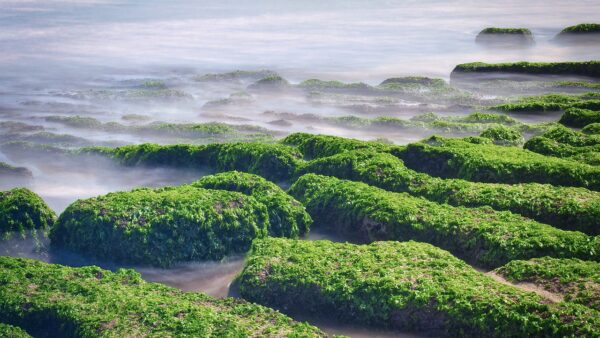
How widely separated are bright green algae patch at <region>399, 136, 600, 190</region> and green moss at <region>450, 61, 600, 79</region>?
37.9ft

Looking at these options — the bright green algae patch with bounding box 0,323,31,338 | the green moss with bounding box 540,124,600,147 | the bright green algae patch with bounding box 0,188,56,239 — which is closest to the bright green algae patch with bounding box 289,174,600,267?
the bright green algae patch with bounding box 0,188,56,239

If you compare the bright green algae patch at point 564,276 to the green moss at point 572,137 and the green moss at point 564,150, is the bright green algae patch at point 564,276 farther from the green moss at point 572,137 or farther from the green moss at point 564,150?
the green moss at point 572,137

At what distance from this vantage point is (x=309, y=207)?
11008 mm

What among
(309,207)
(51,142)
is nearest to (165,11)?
(51,142)

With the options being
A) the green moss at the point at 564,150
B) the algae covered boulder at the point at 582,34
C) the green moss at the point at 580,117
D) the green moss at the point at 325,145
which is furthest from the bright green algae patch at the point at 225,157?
the algae covered boulder at the point at 582,34

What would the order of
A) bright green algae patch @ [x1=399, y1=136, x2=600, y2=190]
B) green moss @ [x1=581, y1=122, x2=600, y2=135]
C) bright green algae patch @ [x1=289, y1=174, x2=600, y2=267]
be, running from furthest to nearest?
green moss @ [x1=581, y1=122, x2=600, y2=135] → bright green algae patch @ [x1=399, y1=136, x2=600, y2=190] → bright green algae patch @ [x1=289, y1=174, x2=600, y2=267]

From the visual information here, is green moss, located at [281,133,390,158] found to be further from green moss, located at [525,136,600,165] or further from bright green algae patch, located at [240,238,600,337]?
bright green algae patch, located at [240,238,600,337]

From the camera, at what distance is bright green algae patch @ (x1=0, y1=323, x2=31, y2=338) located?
7434mm

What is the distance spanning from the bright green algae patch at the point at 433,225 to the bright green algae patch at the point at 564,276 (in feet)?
1.38

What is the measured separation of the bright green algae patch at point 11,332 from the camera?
7.43 meters

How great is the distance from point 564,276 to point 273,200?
4.25 metres

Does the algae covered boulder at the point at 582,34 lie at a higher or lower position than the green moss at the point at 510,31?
lower

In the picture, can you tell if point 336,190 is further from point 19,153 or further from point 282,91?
point 282,91

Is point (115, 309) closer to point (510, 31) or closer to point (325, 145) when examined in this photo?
point (325, 145)
